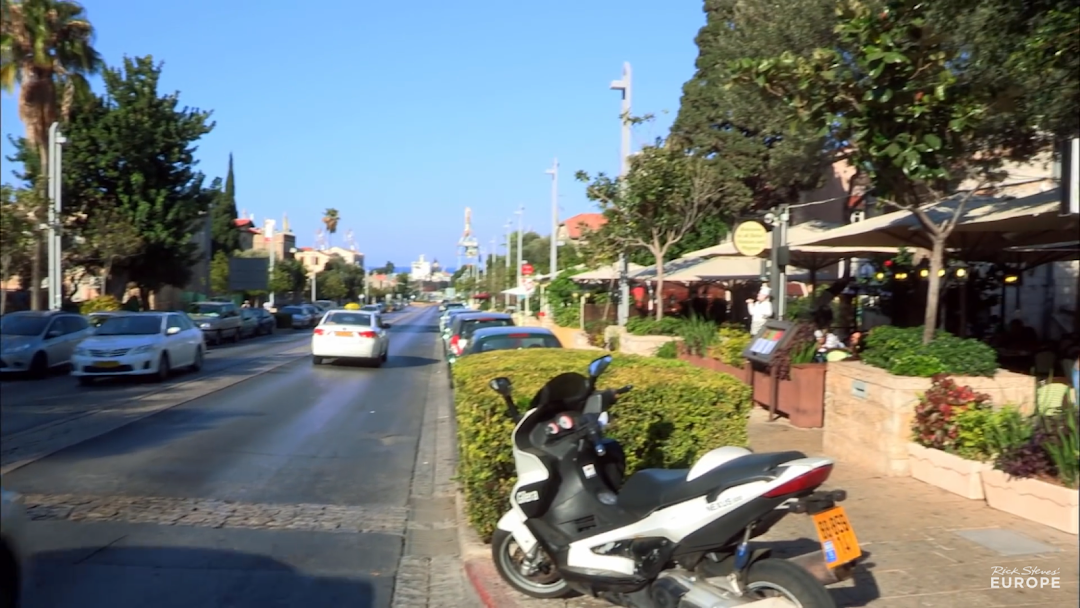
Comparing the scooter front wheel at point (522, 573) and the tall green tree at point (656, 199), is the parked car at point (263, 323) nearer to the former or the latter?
the tall green tree at point (656, 199)

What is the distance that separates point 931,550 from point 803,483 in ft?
8.38

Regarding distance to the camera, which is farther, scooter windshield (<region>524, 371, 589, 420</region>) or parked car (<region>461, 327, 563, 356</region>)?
parked car (<region>461, 327, 563, 356</region>)

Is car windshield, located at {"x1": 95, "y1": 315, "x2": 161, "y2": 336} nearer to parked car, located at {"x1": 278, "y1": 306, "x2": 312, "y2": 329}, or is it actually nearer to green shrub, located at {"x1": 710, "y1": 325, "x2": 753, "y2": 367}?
green shrub, located at {"x1": 710, "y1": 325, "x2": 753, "y2": 367}

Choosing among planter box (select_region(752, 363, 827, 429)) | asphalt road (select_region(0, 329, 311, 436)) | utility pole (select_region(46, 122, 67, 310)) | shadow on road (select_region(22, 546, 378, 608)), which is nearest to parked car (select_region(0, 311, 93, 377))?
asphalt road (select_region(0, 329, 311, 436))

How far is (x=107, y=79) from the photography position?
35812 mm

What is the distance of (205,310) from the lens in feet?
119

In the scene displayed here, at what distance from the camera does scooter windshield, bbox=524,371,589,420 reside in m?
5.51

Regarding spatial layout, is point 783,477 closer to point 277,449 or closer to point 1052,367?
point 277,449

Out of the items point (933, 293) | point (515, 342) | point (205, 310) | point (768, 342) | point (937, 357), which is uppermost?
point (933, 293)

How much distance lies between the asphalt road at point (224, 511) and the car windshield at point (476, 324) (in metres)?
5.07

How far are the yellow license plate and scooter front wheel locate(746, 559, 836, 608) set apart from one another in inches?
5.3

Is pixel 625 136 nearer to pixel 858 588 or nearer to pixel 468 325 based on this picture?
pixel 468 325

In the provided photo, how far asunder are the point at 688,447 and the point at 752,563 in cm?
280

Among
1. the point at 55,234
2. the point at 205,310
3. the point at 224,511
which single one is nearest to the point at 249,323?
the point at 205,310
